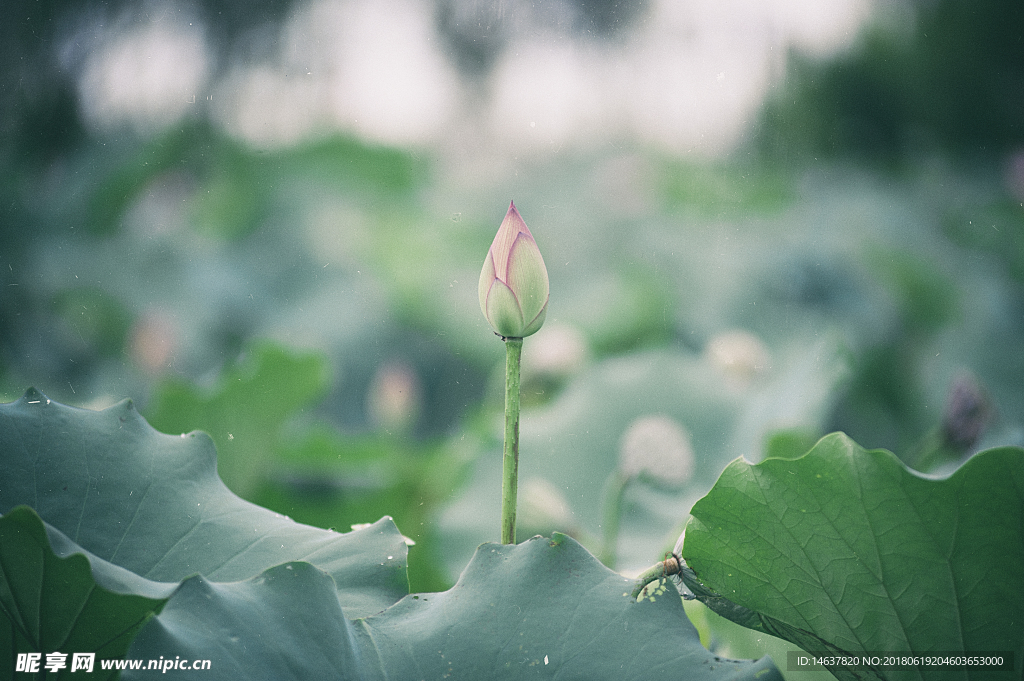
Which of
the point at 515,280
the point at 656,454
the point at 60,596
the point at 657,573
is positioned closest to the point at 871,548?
the point at 657,573

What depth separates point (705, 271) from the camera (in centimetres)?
207

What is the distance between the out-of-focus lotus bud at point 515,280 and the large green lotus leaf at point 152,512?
13 cm

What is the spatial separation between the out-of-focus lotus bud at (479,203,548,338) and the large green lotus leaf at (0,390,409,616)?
0.43 ft

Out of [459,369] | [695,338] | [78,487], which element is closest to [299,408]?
[78,487]

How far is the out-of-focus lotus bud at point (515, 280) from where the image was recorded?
367mm

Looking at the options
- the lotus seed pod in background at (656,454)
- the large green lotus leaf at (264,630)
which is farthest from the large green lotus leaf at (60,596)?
the lotus seed pod in background at (656,454)

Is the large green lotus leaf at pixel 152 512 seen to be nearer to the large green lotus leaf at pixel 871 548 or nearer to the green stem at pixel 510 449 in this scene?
the green stem at pixel 510 449

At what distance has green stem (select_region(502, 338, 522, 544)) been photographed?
14.3 inches

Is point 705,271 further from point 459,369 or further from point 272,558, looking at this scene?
point 272,558

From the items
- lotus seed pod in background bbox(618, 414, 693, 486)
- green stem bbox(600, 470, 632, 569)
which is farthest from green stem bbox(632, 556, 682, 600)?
lotus seed pod in background bbox(618, 414, 693, 486)

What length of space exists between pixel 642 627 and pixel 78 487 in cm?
30

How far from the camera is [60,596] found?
0.31 m

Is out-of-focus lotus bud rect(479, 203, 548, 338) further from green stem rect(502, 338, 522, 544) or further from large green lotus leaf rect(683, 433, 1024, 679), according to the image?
large green lotus leaf rect(683, 433, 1024, 679)

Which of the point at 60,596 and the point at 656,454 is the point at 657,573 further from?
the point at 656,454
